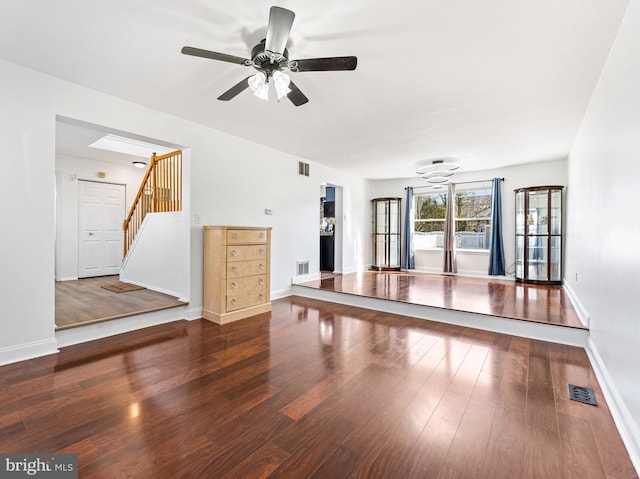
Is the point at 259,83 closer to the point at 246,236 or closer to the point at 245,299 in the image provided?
the point at 246,236

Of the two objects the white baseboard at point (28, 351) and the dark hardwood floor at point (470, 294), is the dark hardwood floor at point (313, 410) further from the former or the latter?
the dark hardwood floor at point (470, 294)

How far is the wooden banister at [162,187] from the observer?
13.8 feet

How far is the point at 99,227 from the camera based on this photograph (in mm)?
6242

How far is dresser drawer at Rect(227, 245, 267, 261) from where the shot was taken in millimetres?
3732

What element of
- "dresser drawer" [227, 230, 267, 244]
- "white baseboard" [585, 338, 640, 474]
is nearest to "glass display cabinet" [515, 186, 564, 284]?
"white baseboard" [585, 338, 640, 474]

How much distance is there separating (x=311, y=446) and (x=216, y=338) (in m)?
1.88

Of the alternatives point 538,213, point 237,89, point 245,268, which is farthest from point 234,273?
point 538,213

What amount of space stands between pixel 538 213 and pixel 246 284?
5555mm

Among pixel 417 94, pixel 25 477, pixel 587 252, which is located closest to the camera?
pixel 25 477

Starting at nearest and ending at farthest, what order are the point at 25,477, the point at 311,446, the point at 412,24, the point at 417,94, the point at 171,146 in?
the point at 25,477 → the point at 311,446 → the point at 412,24 → the point at 417,94 → the point at 171,146

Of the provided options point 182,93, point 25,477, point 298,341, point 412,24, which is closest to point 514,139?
point 412,24

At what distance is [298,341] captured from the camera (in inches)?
119

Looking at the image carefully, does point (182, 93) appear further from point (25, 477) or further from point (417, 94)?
point (25, 477)

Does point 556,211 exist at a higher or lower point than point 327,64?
lower
